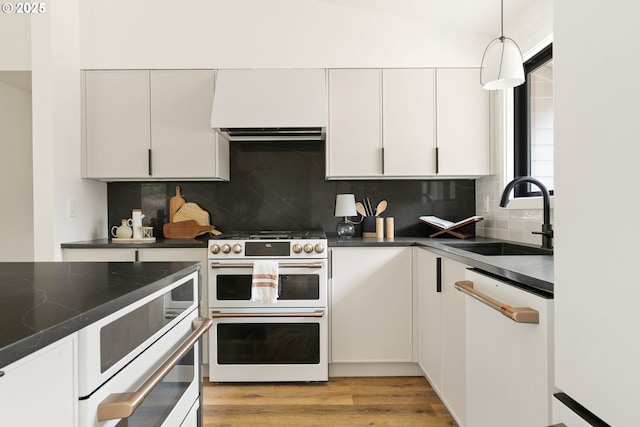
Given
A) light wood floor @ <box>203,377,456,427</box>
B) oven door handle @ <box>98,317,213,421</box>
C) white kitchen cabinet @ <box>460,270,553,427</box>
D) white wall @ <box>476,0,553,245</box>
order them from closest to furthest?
oven door handle @ <box>98,317,213,421</box>, white kitchen cabinet @ <box>460,270,553,427</box>, light wood floor @ <box>203,377,456,427</box>, white wall @ <box>476,0,553,245</box>

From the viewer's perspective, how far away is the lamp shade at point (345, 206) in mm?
2803

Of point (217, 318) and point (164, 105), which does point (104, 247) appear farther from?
point (164, 105)

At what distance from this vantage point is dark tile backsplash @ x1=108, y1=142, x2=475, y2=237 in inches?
123

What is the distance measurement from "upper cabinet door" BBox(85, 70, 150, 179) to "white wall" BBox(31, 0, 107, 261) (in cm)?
10

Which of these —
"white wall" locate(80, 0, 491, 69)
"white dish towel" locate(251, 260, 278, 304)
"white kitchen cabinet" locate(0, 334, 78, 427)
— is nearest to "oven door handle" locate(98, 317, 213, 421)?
"white kitchen cabinet" locate(0, 334, 78, 427)

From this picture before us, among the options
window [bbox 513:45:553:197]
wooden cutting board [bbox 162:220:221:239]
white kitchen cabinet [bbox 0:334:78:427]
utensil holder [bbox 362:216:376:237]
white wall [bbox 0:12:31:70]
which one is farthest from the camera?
utensil holder [bbox 362:216:376:237]

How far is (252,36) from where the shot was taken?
9.63 feet

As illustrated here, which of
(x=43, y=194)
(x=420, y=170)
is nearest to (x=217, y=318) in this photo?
(x=43, y=194)

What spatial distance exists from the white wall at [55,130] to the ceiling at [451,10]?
1.89 meters

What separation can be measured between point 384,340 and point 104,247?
198 cm

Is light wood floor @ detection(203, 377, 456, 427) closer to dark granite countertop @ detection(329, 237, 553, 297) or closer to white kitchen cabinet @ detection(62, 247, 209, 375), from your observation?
white kitchen cabinet @ detection(62, 247, 209, 375)

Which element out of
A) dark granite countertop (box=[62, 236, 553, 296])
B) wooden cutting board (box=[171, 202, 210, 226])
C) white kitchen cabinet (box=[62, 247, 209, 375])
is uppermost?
wooden cutting board (box=[171, 202, 210, 226])

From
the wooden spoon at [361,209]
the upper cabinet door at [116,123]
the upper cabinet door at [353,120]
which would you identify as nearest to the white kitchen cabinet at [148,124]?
the upper cabinet door at [116,123]

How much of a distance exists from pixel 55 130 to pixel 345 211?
2.04 m
